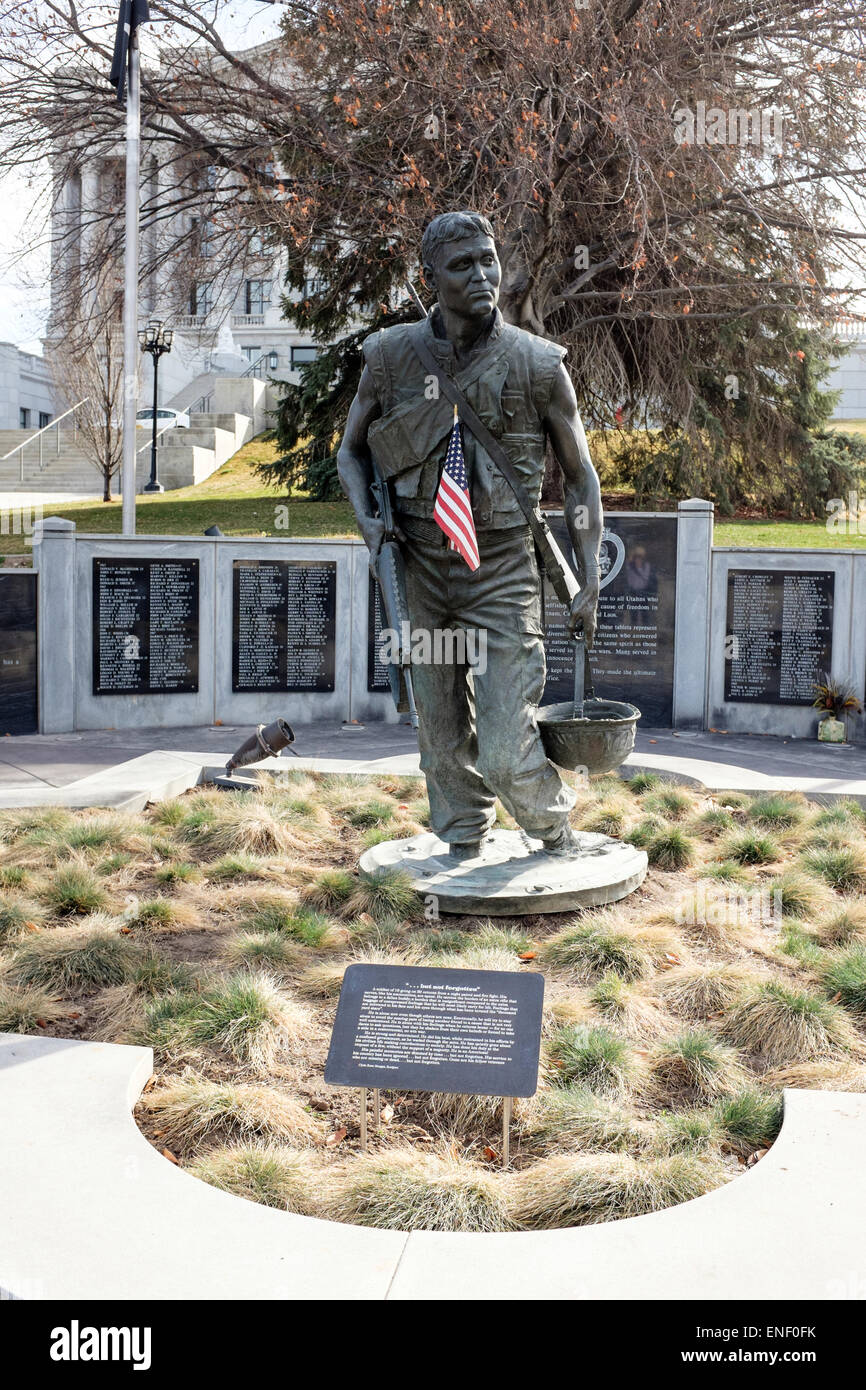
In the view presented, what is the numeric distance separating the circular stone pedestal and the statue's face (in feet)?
7.86

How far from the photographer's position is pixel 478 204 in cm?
1588

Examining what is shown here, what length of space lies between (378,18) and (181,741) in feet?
33.6

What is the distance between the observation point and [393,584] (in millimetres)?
5184

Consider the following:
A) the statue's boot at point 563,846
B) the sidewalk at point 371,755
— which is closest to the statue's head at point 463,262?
the statue's boot at point 563,846

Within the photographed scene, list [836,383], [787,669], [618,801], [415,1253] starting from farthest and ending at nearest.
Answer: [836,383], [787,669], [618,801], [415,1253]

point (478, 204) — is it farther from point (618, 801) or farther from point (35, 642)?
point (618, 801)

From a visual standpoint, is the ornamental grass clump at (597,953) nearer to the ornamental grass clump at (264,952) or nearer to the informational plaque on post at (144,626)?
the ornamental grass clump at (264,952)

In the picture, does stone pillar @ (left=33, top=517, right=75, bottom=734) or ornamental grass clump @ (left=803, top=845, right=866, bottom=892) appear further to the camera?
stone pillar @ (left=33, top=517, right=75, bottom=734)

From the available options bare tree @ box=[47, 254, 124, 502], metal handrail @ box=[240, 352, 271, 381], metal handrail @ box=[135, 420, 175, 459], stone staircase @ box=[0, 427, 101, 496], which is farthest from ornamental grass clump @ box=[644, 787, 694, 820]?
metal handrail @ box=[240, 352, 271, 381]

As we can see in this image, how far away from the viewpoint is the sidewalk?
8.28 meters

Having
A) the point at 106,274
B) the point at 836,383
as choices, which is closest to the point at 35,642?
the point at 106,274

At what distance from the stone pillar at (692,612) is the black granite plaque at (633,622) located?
0.20 feet

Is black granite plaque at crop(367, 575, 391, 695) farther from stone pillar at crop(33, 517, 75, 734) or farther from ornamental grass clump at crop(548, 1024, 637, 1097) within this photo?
ornamental grass clump at crop(548, 1024, 637, 1097)

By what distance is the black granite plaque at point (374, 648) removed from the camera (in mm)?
11867
